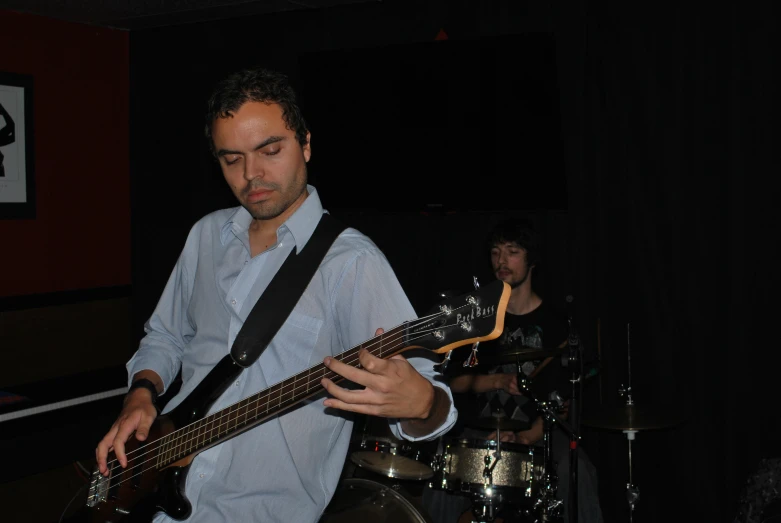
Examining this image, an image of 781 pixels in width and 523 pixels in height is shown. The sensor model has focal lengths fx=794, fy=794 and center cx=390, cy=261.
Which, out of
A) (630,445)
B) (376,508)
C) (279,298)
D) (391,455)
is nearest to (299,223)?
(279,298)

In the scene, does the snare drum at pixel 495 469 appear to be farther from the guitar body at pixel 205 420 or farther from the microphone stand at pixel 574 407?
the guitar body at pixel 205 420

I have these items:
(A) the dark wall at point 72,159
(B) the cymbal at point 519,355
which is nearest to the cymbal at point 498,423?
(B) the cymbal at point 519,355

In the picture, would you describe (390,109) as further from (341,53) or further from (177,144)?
(177,144)

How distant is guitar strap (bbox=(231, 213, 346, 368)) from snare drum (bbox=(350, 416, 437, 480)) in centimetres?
187

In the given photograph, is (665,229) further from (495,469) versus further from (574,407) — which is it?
(495,469)

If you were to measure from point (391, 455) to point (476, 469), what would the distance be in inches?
A: 15.3

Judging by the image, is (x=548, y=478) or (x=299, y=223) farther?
(x=548, y=478)

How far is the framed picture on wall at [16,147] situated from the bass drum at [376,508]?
2907 mm

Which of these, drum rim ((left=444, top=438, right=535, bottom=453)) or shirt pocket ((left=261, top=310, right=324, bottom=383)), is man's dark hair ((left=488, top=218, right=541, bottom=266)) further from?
shirt pocket ((left=261, top=310, right=324, bottom=383))

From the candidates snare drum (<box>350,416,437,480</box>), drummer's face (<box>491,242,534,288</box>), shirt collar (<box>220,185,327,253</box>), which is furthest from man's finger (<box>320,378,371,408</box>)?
drummer's face (<box>491,242,534,288</box>)

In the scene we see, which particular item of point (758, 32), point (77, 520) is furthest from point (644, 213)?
point (77, 520)

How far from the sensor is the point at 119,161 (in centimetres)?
558

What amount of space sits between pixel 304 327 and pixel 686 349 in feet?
8.73

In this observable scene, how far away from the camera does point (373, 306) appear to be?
5.74 ft
